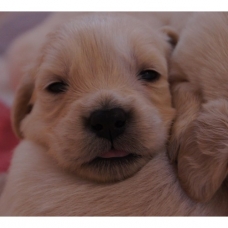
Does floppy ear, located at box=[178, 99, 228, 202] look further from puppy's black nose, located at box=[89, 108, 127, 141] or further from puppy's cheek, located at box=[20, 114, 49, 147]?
puppy's cheek, located at box=[20, 114, 49, 147]

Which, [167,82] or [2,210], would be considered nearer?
[2,210]

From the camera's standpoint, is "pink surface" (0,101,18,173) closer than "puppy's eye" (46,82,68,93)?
No

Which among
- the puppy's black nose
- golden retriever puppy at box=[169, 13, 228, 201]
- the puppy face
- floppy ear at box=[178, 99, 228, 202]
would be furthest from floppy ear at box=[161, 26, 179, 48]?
the puppy's black nose

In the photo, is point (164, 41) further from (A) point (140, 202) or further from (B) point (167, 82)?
(A) point (140, 202)

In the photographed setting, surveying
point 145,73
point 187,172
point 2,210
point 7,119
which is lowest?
point 7,119

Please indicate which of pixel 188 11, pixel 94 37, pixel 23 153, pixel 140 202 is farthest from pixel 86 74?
pixel 188 11

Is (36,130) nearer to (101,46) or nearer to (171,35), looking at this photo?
(101,46)
